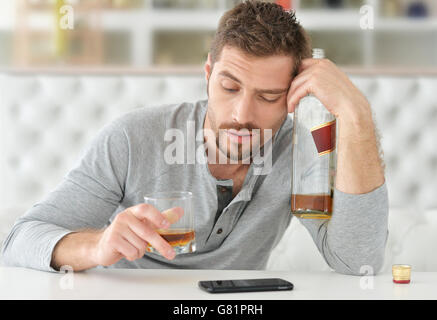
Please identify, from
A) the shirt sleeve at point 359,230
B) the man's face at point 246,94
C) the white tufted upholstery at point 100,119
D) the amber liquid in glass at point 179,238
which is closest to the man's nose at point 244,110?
the man's face at point 246,94

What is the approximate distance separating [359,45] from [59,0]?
4.64 feet

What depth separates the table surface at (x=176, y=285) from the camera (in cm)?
80

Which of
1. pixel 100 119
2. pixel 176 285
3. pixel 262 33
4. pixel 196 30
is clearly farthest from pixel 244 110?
pixel 196 30

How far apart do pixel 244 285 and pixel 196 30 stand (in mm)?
1989

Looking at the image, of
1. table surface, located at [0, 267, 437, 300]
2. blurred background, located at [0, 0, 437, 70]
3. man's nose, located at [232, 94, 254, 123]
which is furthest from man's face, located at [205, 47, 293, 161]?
blurred background, located at [0, 0, 437, 70]

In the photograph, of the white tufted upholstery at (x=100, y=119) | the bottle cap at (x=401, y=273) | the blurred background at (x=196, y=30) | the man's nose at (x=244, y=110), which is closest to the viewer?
the bottle cap at (x=401, y=273)

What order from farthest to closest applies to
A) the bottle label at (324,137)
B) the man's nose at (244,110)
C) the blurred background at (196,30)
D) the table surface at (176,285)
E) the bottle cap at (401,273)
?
the blurred background at (196,30) < the man's nose at (244,110) < the bottle label at (324,137) < the bottle cap at (401,273) < the table surface at (176,285)

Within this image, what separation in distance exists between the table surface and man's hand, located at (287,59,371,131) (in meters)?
0.32

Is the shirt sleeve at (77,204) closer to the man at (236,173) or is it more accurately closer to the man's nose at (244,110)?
the man at (236,173)

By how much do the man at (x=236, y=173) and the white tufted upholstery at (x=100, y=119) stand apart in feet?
3.08

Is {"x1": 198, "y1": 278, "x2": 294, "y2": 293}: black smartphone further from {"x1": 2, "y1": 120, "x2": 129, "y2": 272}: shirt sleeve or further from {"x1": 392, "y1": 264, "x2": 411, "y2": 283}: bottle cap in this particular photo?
{"x1": 2, "y1": 120, "x2": 129, "y2": 272}: shirt sleeve

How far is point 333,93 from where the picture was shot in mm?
1121

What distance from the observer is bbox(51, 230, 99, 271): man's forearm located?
3.05ft
